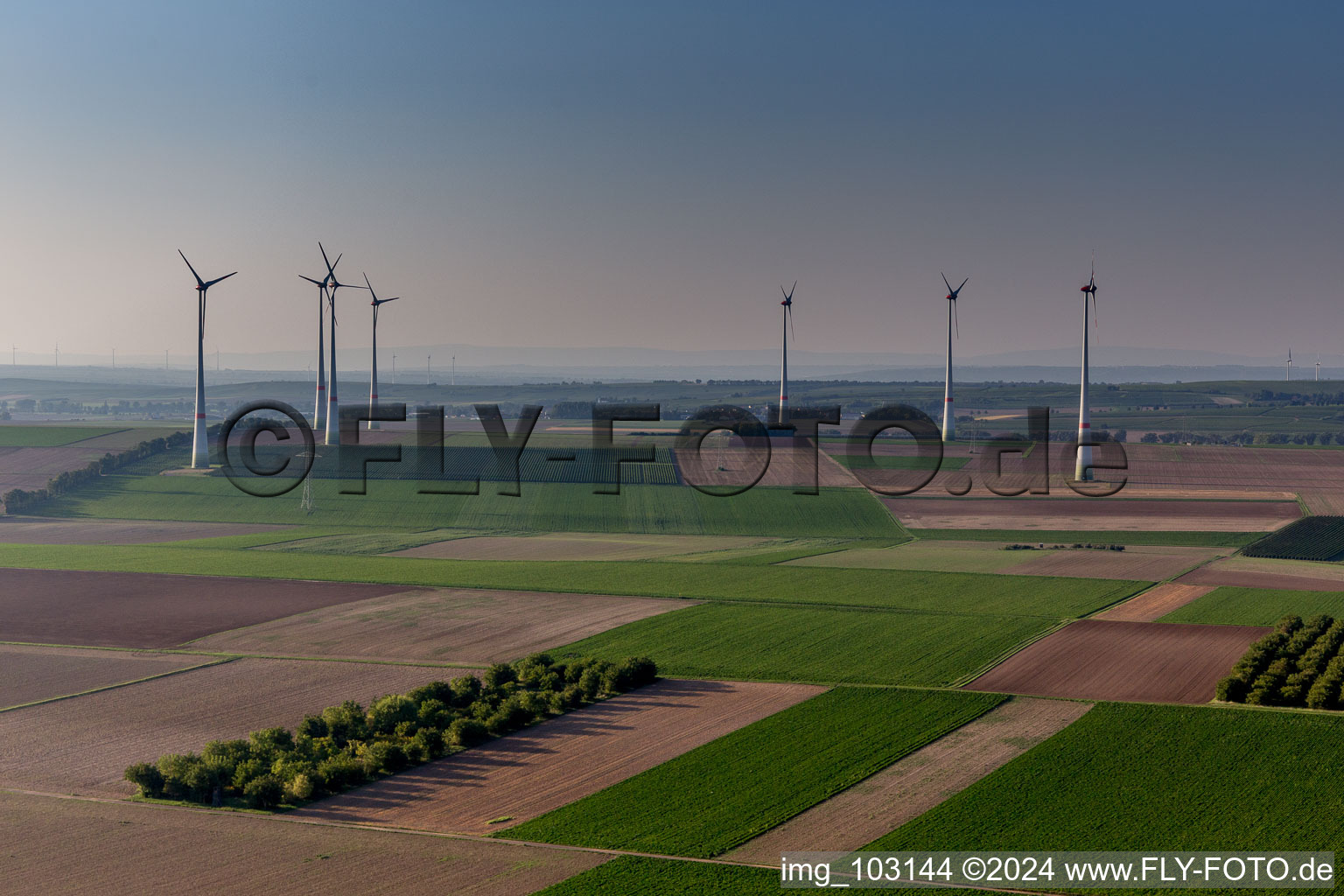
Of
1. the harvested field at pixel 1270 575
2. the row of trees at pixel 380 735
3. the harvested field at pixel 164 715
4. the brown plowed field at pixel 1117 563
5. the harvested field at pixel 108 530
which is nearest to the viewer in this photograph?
the row of trees at pixel 380 735

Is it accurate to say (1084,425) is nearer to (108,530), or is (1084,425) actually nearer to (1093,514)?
(1093,514)

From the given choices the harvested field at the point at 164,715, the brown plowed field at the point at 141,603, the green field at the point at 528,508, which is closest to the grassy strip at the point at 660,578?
the brown plowed field at the point at 141,603

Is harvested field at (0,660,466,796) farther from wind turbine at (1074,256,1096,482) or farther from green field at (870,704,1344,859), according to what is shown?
wind turbine at (1074,256,1096,482)

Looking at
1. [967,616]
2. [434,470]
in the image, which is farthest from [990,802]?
[434,470]

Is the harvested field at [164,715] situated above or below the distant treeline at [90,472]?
below

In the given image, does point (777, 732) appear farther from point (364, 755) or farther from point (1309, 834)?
point (1309, 834)

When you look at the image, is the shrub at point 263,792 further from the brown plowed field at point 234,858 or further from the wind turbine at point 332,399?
the wind turbine at point 332,399
